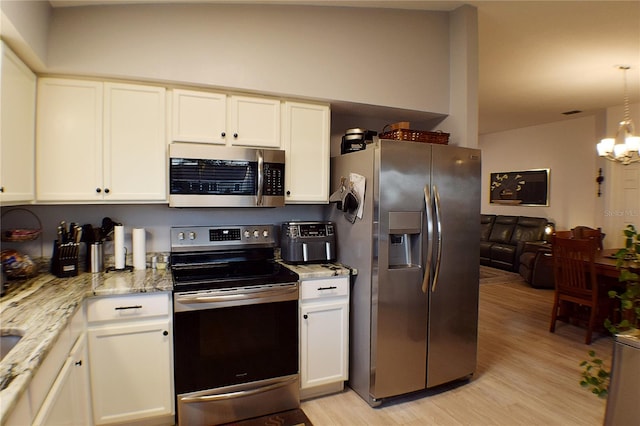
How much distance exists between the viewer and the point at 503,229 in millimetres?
7004

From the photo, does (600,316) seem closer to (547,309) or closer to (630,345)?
(547,309)

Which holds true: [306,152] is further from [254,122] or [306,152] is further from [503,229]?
[503,229]

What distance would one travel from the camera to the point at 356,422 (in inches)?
90.0

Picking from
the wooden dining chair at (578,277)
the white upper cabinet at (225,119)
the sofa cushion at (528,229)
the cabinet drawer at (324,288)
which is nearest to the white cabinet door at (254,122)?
the white upper cabinet at (225,119)

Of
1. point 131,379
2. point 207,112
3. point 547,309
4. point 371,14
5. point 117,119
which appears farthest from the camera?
point 547,309

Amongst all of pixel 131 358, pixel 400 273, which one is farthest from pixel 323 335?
pixel 131 358

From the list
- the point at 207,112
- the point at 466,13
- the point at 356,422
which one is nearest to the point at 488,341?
the point at 356,422

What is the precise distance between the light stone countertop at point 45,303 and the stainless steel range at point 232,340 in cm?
16

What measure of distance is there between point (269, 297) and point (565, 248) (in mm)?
3072

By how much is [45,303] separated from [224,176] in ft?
3.86

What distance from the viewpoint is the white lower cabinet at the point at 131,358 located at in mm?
1983

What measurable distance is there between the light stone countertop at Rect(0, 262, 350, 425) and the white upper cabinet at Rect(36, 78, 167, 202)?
49 centimetres

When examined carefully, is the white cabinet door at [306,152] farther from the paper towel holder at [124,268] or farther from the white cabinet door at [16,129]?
the white cabinet door at [16,129]

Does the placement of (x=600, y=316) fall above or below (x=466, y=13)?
below
